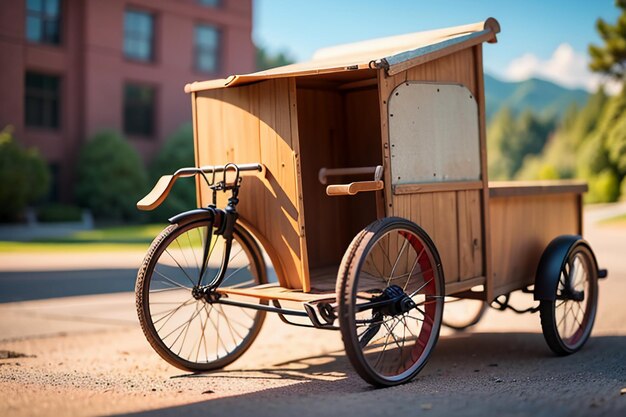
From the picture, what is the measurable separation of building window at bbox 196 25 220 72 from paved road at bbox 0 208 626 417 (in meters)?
23.1

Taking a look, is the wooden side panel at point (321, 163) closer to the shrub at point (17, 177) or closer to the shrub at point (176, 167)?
the shrub at point (17, 177)

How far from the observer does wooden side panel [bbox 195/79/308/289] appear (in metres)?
4.95

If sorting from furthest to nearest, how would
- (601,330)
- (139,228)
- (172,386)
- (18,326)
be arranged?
(139,228)
(18,326)
(601,330)
(172,386)

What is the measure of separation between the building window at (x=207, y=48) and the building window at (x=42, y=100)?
19.7ft

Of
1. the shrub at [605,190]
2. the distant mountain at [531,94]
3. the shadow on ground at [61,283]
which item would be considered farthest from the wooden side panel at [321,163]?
the distant mountain at [531,94]

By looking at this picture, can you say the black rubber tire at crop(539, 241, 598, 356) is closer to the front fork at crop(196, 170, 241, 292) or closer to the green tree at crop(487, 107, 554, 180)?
the front fork at crop(196, 170, 241, 292)

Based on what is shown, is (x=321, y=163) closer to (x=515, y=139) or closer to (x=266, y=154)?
(x=266, y=154)

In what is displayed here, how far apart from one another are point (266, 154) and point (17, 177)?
19516 millimetres

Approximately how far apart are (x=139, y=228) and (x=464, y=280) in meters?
20.8

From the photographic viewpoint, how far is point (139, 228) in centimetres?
2509

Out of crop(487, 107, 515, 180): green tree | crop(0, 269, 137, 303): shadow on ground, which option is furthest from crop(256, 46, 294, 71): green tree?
crop(0, 269, 137, 303): shadow on ground

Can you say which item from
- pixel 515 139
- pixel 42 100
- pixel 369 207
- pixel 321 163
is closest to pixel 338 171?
pixel 321 163

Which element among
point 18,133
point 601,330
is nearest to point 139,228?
point 18,133

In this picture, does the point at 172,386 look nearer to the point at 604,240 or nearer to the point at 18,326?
the point at 18,326
